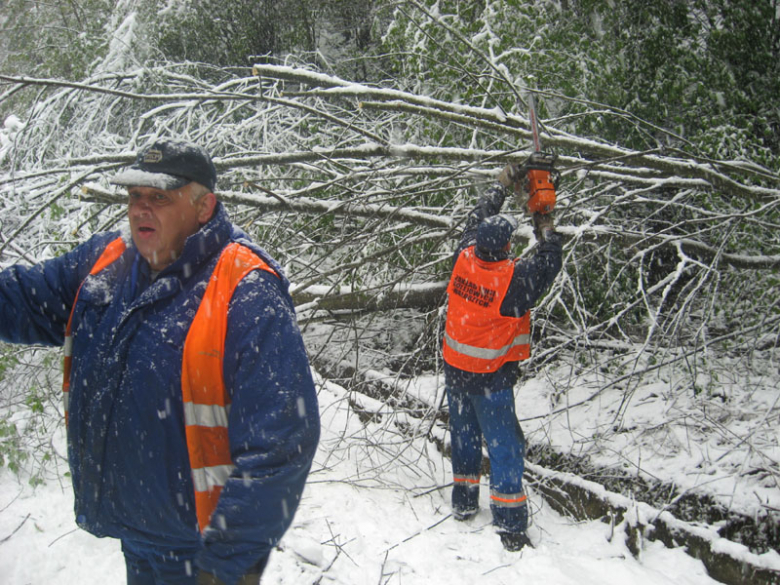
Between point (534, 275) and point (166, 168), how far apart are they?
231 cm

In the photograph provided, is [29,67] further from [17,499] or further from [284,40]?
[17,499]

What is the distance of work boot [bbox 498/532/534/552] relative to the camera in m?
3.43

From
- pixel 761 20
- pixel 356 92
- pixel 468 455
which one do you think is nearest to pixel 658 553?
pixel 468 455

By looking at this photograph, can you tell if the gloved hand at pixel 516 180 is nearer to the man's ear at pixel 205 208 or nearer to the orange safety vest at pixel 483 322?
the orange safety vest at pixel 483 322

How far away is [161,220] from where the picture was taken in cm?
168

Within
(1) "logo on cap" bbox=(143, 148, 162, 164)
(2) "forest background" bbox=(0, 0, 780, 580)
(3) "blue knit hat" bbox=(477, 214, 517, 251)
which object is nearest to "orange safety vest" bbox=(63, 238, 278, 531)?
(1) "logo on cap" bbox=(143, 148, 162, 164)

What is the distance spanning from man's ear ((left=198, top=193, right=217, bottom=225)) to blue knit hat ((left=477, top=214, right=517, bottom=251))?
2011mm

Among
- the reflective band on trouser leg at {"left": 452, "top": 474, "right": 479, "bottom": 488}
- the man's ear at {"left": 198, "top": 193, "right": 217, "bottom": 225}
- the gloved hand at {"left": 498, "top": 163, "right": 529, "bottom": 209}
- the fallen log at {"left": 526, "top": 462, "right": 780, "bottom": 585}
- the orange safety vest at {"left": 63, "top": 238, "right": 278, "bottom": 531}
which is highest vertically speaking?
the man's ear at {"left": 198, "top": 193, "right": 217, "bottom": 225}

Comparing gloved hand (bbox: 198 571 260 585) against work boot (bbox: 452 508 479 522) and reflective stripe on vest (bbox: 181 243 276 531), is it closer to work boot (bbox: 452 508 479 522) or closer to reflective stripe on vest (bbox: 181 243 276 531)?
reflective stripe on vest (bbox: 181 243 276 531)

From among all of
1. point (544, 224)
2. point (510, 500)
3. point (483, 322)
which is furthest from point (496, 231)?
point (510, 500)

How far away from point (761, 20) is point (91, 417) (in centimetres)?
591

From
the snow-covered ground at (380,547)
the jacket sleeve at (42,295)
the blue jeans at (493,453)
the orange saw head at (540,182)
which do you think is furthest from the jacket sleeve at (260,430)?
the blue jeans at (493,453)

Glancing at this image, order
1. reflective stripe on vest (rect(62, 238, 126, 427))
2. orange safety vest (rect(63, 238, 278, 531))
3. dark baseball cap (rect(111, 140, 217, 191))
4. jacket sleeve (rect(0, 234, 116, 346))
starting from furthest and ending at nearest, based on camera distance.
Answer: jacket sleeve (rect(0, 234, 116, 346)) < reflective stripe on vest (rect(62, 238, 126, 427)) < dark baseball cap (rect(111, 140, 217, 191)) < orange safety vest (rect(63, 238, 278, 531))

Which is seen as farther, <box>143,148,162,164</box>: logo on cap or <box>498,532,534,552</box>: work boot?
<box>498,532,534,552</box>: work boot
